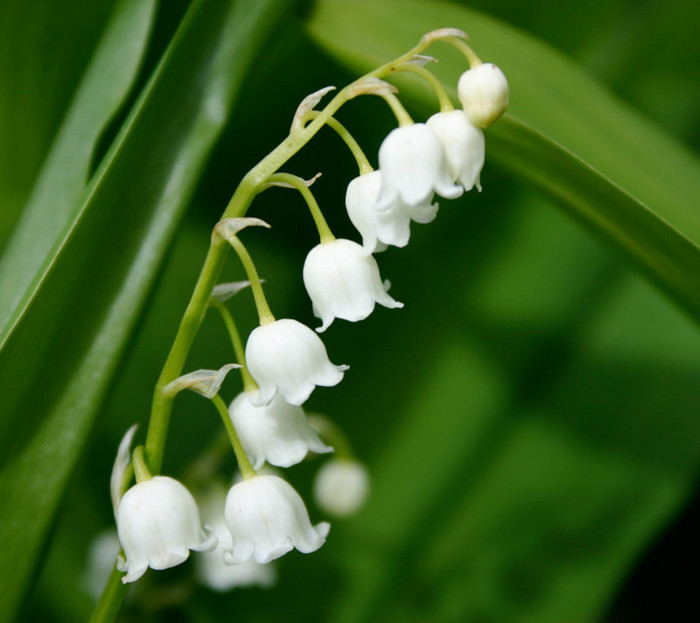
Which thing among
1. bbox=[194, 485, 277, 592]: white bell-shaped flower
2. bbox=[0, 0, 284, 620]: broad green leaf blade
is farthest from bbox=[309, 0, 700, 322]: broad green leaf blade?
bbox=[194, 485, 277, 592]: white bell-shaped flower

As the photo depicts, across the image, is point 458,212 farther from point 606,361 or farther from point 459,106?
point 459,106

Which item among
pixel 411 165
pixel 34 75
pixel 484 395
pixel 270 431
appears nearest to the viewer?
pixel 411 165

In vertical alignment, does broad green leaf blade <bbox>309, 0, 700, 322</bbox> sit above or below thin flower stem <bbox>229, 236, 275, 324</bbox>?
above

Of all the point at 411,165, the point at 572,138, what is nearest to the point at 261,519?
the point at 411,165

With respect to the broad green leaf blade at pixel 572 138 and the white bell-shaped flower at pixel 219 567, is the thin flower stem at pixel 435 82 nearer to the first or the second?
the broad green leaf blade at pixel 572 138

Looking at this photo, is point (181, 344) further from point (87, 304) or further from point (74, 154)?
point (74, 154)

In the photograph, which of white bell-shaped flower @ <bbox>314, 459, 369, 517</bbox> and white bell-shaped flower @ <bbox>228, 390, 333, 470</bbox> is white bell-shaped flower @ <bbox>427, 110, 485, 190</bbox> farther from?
white bell-shaped flower @ <bbox>314, 459, 369, 517</bbox>
